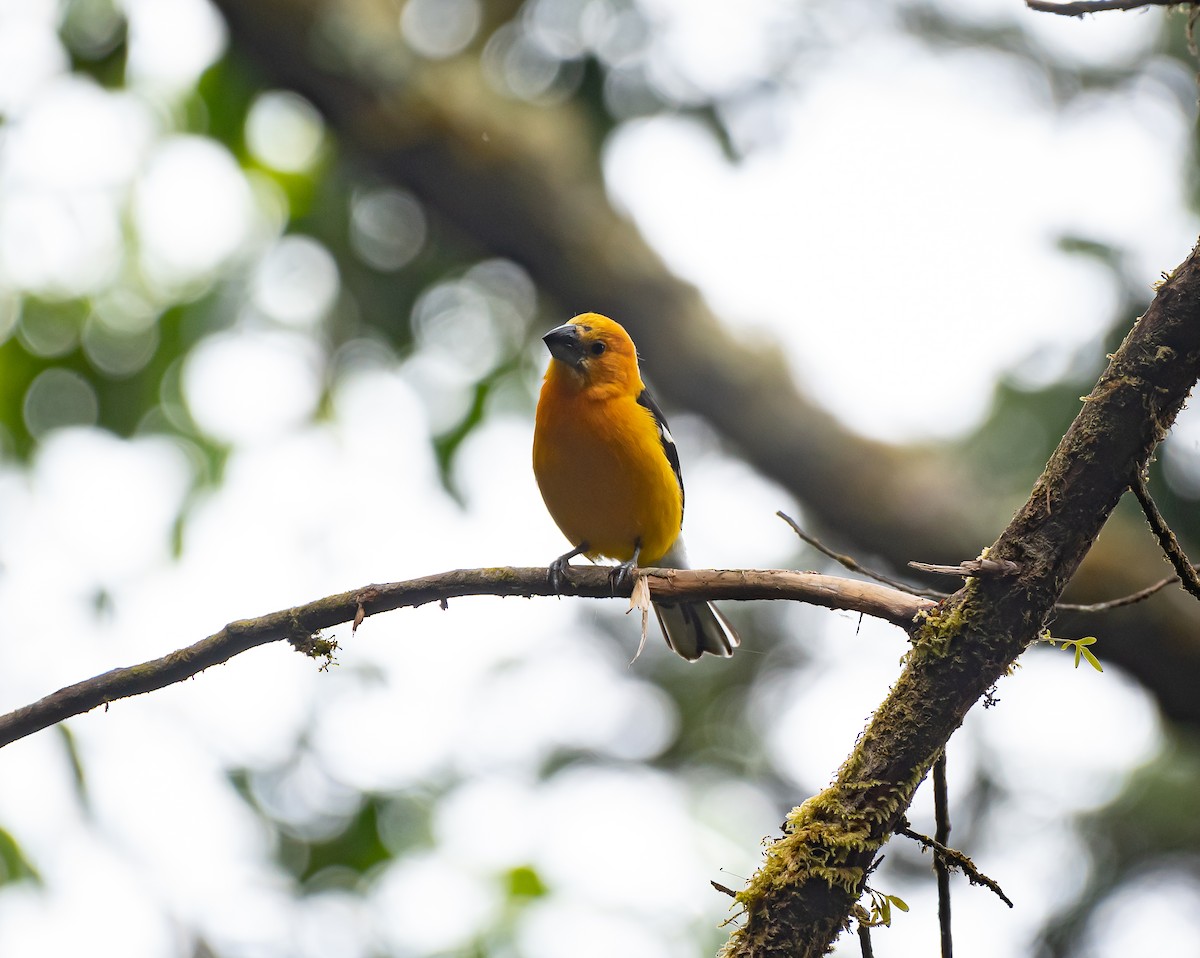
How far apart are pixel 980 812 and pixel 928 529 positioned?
186 cm

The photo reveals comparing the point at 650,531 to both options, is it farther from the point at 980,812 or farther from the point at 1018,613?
the point at 980,812

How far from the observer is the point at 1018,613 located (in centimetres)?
233

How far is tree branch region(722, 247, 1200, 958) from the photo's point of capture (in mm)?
2227

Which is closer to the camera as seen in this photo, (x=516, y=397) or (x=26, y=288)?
(x=26, y=288)

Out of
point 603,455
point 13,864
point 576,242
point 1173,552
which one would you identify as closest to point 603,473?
point 603,455

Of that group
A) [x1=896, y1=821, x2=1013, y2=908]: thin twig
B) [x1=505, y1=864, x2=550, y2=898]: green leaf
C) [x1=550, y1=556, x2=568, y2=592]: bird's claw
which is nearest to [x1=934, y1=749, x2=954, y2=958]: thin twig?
[x1=896, y1=821, x2=1013, y2=908]: thin twig

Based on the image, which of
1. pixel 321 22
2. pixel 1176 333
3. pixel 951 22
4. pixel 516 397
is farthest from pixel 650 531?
pixel 951 22

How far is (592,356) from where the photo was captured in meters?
5.15

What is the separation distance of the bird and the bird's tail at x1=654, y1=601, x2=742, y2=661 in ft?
0.16

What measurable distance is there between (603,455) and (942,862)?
2.49 metres

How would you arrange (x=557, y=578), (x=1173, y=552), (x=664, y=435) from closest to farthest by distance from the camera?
(x=1173, y=552) → (x=557, y=578) → (x=664, y=435)

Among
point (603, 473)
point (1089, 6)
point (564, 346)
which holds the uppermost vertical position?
point (564, 346)

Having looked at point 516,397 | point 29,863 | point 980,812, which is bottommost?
point 29,863

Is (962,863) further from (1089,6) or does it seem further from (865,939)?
(1089,6)
